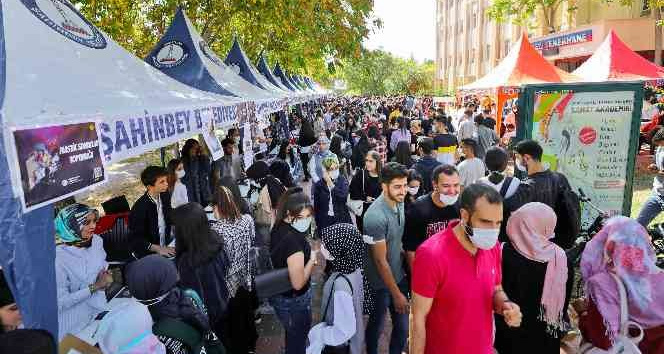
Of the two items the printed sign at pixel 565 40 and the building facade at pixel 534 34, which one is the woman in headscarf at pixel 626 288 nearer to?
the building facade at pixel 534 34

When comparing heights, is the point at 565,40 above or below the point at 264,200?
above

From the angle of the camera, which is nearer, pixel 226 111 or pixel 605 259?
pixel 605 259

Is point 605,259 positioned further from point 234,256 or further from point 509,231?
point 234,256

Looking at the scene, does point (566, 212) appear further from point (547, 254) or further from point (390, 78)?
point (390, 78)

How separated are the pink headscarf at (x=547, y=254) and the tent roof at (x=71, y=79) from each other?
106 inches

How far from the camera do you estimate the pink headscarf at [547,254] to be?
289cm

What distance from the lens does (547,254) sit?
289 centimetres

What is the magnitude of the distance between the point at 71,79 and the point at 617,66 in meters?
12.8

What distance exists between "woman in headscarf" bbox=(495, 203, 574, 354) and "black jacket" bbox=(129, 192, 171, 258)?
326 centimetres

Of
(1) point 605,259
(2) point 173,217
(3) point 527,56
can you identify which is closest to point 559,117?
(1) point 605,259

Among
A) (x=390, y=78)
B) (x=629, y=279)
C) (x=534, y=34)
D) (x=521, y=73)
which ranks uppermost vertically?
(x=534, y=34)

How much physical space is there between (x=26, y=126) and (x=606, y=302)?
333cm

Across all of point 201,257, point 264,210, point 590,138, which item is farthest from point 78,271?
point 590,138

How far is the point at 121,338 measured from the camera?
88.5 inches
